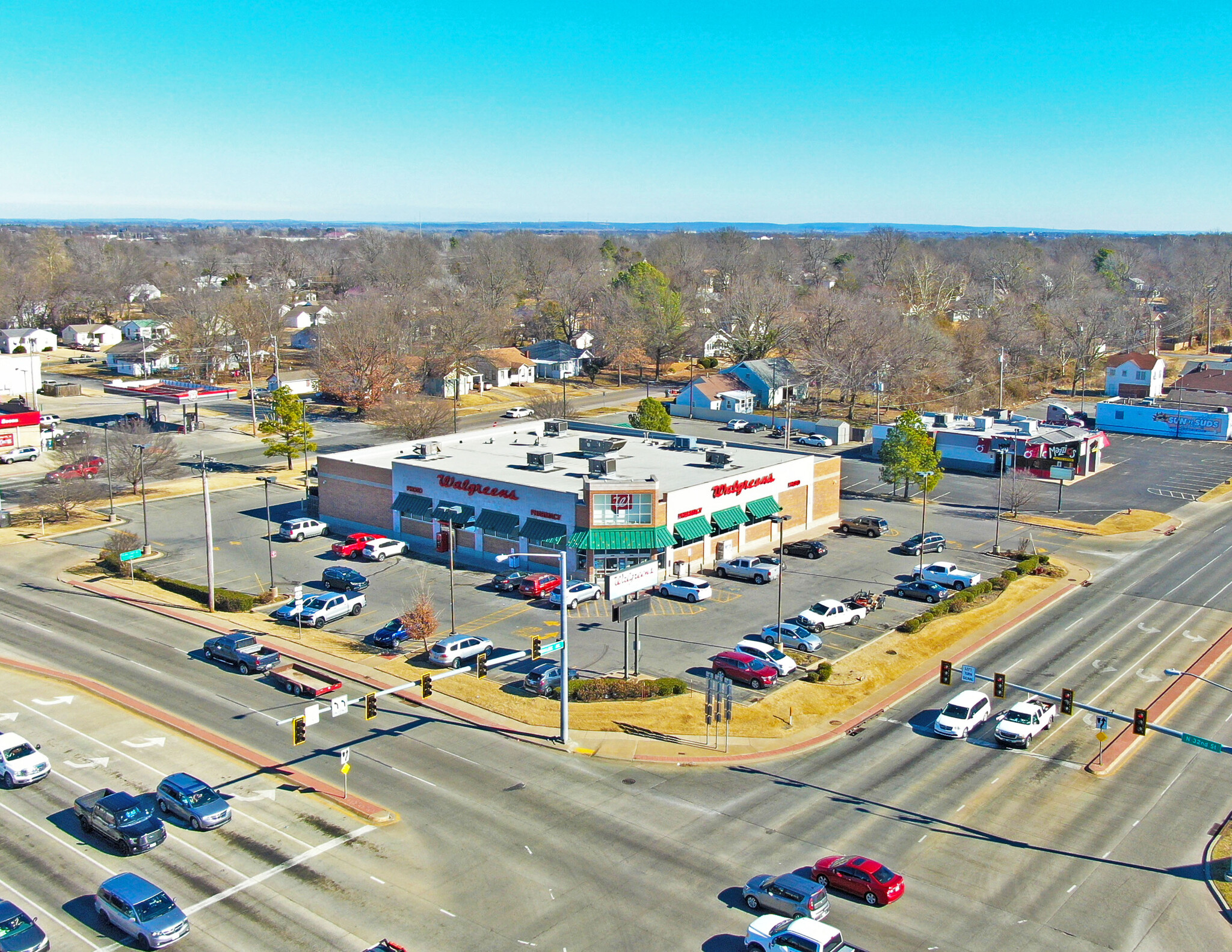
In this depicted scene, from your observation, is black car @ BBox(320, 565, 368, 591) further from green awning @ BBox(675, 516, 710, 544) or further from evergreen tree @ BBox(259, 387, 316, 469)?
evergreen tree @ BBox(259, 387, 316, 469)

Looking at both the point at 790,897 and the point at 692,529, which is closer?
the point at 790,897

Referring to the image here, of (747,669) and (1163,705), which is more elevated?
(747,669)

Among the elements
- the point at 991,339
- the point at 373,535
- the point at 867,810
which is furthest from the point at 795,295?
the point at 867,810

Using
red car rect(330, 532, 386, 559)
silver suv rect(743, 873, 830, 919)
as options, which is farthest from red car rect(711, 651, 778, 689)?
red car rect(330, 532, 386, 559)

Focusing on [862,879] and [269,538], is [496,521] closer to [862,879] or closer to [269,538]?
[269,538]

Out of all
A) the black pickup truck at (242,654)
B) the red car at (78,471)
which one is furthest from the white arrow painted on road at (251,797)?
the red car at (78,471)

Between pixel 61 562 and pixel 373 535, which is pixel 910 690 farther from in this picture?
pixel 61 562

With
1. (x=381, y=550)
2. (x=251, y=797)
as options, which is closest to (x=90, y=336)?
(x=381, y=550)
